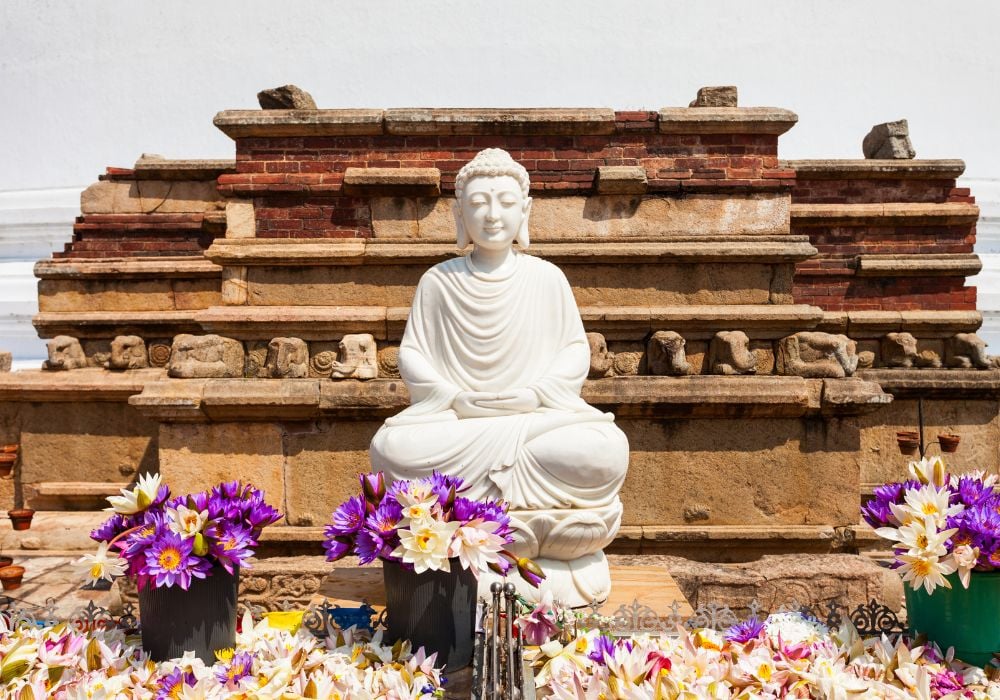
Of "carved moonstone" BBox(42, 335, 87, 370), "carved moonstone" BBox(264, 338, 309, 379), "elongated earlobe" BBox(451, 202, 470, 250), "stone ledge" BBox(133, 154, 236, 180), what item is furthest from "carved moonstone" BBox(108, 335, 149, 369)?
"elongated earlobe" BBox(451, 202, 470, 250)

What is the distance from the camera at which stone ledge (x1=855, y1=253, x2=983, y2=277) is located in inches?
307

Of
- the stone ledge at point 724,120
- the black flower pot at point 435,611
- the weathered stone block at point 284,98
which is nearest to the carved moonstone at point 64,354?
the weathered stone block at point 284,98

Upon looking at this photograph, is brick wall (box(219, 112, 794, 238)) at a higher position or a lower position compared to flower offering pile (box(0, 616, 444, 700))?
higher

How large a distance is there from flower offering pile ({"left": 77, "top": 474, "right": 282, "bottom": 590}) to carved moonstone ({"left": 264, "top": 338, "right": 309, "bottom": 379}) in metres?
2.98

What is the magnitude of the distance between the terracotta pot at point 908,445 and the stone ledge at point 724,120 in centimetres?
268

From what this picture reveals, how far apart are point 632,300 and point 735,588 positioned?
2.33m

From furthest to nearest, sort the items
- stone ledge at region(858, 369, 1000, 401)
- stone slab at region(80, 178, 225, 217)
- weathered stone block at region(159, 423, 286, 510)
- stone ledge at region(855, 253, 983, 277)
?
stone slab at region(80, 178, 225, 217) < stone ledge at region(855, 253, 983, 277) < stone ledge at region(858, 369, 1000, 401) < weathered stone block at region(159, 423, 286, 510)

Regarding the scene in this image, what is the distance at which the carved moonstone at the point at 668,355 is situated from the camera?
609cm

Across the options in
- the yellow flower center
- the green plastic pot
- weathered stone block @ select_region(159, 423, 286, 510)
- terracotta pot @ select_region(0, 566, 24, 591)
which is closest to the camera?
the yellow flower center

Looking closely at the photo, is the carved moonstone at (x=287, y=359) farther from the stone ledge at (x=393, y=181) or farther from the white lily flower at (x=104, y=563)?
the white lily flower at (x=104, y=563)

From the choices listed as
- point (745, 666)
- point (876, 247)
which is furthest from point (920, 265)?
point (745, 666)

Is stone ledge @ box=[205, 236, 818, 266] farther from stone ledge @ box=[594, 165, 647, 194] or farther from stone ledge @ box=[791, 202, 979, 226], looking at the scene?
stone ledge @ box=[791, 202, 979, 226]

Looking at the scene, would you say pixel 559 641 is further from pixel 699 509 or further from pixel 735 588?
pixel 699 509

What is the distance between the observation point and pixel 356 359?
6.07 meters
